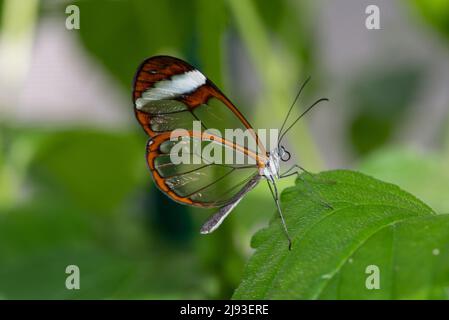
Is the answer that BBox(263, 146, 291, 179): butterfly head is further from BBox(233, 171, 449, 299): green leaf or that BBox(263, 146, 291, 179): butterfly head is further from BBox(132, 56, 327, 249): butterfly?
BBox(233, 171, 449, 299): green leaf

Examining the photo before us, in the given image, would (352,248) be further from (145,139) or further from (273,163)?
(145,139)

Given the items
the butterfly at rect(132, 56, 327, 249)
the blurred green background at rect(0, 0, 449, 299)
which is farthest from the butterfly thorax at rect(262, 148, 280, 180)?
the blurred green background at rect(0, 0, 449, 299)

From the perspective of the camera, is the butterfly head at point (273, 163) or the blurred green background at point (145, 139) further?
the blurred green background at point (145, 139)

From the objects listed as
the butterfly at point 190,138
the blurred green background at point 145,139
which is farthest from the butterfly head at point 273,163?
the blurred green background at point 145,139

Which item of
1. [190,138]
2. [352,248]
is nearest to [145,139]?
[190,138]

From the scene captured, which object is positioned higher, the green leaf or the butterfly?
the butterfly

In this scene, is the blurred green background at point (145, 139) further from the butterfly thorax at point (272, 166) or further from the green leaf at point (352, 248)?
the green leaf at point (352, 248)

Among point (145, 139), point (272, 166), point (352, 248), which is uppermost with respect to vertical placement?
point (145, 139)
